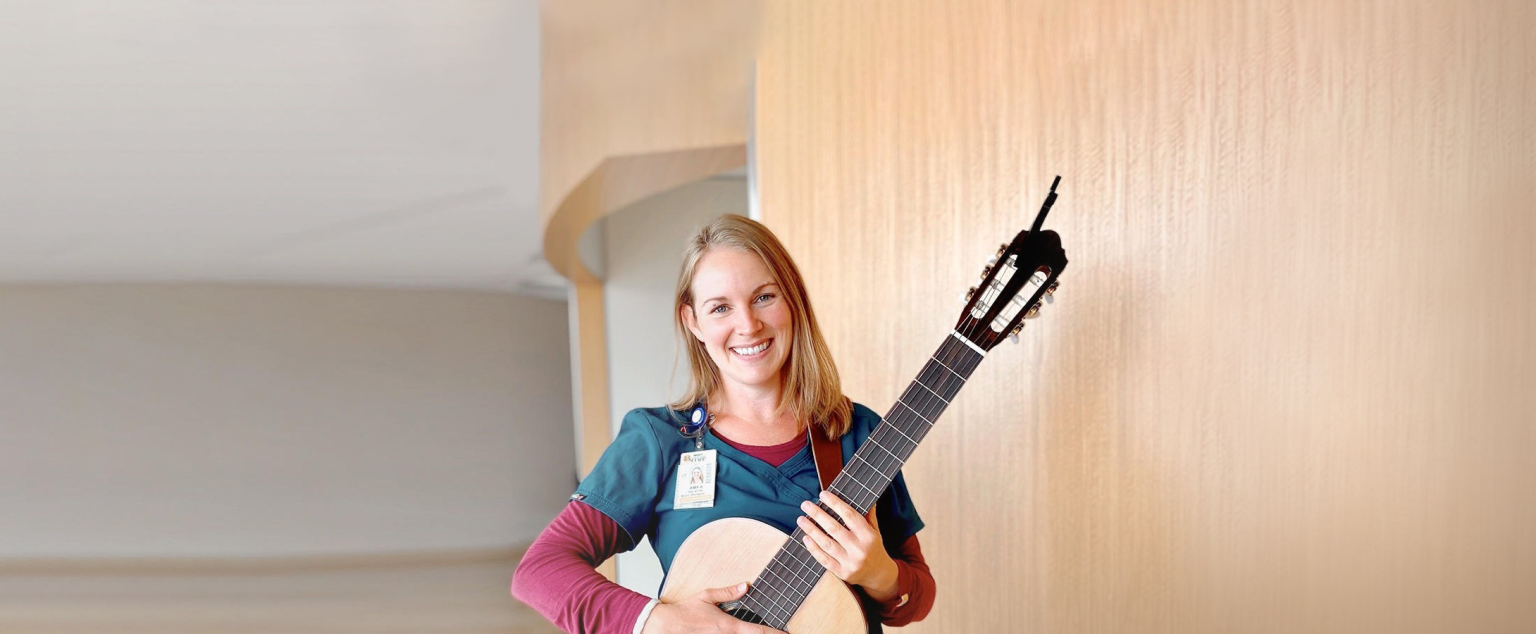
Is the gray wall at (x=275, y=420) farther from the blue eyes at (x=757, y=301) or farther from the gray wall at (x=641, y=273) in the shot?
the blue eyes at (x=757, y=301)

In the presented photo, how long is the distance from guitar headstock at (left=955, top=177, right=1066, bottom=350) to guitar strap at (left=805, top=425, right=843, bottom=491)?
0.55 ft

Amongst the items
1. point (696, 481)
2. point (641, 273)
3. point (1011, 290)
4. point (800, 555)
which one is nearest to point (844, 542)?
point (800, 555)

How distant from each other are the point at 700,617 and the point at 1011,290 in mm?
431

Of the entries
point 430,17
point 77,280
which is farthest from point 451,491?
point 430,17

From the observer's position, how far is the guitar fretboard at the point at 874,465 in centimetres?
87

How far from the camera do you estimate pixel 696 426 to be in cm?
95

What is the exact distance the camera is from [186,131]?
6.36ft

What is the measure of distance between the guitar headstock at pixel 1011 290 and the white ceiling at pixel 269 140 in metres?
1.48

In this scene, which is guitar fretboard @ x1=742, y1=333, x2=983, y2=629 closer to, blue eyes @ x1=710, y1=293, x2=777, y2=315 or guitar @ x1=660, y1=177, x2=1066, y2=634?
guitar @ x1=660, y1=177, x2=1066, y2=634

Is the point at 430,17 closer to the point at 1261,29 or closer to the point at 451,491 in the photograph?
the point at 451,491

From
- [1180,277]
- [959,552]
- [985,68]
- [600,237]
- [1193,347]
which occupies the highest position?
[985,68]

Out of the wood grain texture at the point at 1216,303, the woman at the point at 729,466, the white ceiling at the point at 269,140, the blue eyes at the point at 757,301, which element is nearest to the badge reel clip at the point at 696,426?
the woman at the point at 729,466

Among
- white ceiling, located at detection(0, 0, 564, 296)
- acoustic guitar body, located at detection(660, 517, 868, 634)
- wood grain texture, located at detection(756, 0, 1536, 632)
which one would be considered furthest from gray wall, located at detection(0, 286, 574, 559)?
acoustic guitar body, located at detection(660, 517, 868, 634)

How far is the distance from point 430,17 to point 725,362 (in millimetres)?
1493
